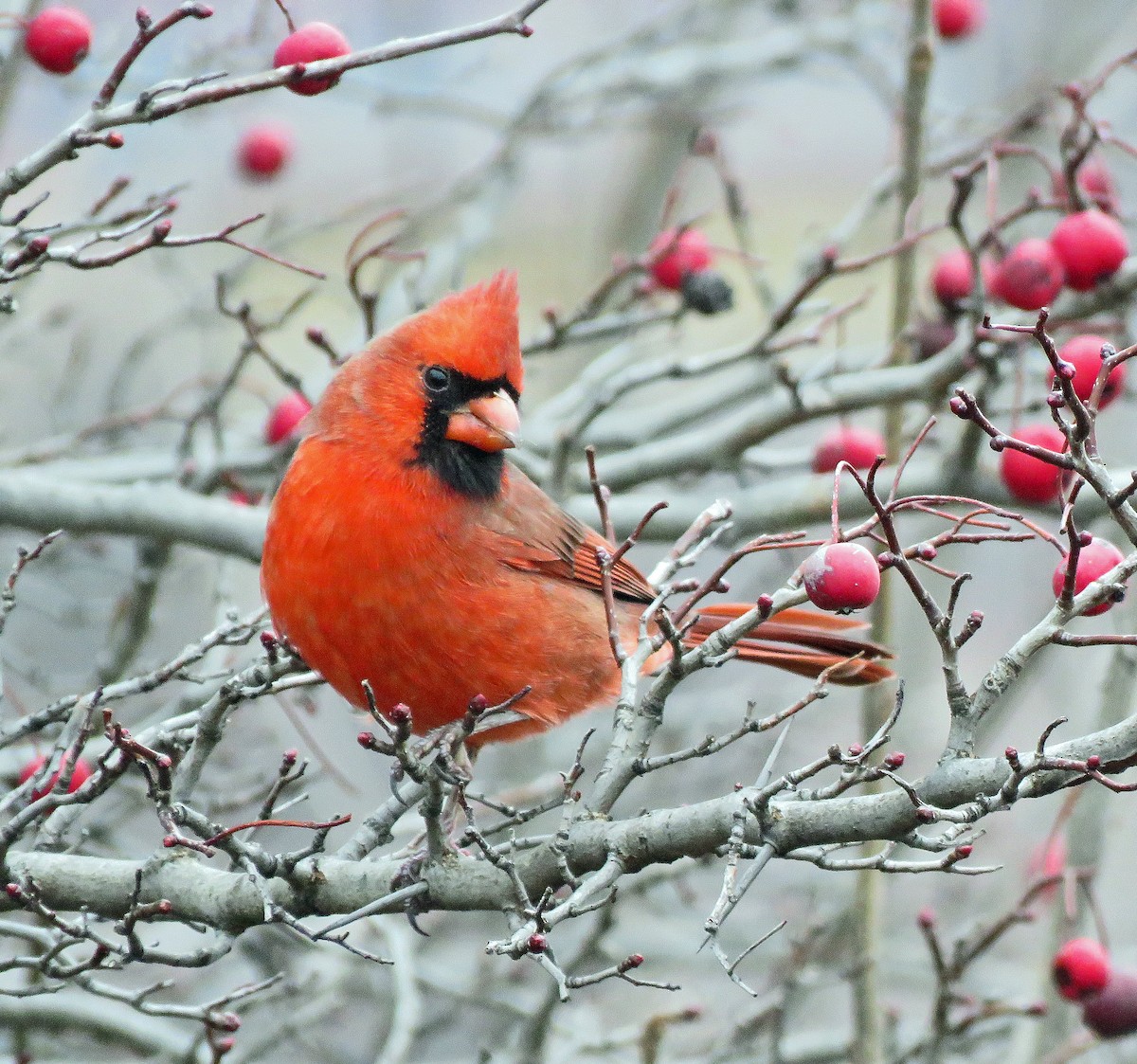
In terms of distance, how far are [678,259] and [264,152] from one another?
1673 millimetres

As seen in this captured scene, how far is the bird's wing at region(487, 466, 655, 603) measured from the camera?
10.8ft

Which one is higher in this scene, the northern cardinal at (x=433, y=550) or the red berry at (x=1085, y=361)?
the red berry at (x=1085, y=361)

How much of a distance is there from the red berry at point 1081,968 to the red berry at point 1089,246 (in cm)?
162

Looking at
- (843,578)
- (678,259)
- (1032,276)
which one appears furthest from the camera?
(678,259)

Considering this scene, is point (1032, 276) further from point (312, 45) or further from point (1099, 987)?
point (312, 45)

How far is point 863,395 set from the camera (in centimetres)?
404

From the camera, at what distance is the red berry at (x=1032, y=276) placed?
12.4 feet

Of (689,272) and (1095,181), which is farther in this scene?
(1095,181)

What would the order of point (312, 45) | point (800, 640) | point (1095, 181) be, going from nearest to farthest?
1. point (312, 45)
2. point (800, 640)
3. point (1095, 181)

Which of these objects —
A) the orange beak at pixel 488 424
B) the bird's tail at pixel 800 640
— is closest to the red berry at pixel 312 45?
the orange beak at pixel 488 424

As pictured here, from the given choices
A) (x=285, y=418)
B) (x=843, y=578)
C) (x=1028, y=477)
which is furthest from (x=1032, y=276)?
(x=285, y=418)

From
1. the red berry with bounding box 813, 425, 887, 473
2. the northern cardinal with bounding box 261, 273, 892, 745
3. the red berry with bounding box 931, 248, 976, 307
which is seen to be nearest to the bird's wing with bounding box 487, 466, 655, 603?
the northern cardinal with bounding box 261, 273, 892, 745

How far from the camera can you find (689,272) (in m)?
4.36

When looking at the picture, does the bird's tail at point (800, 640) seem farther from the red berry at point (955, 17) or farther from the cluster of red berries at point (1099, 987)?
the red berry at point (955, 17)
